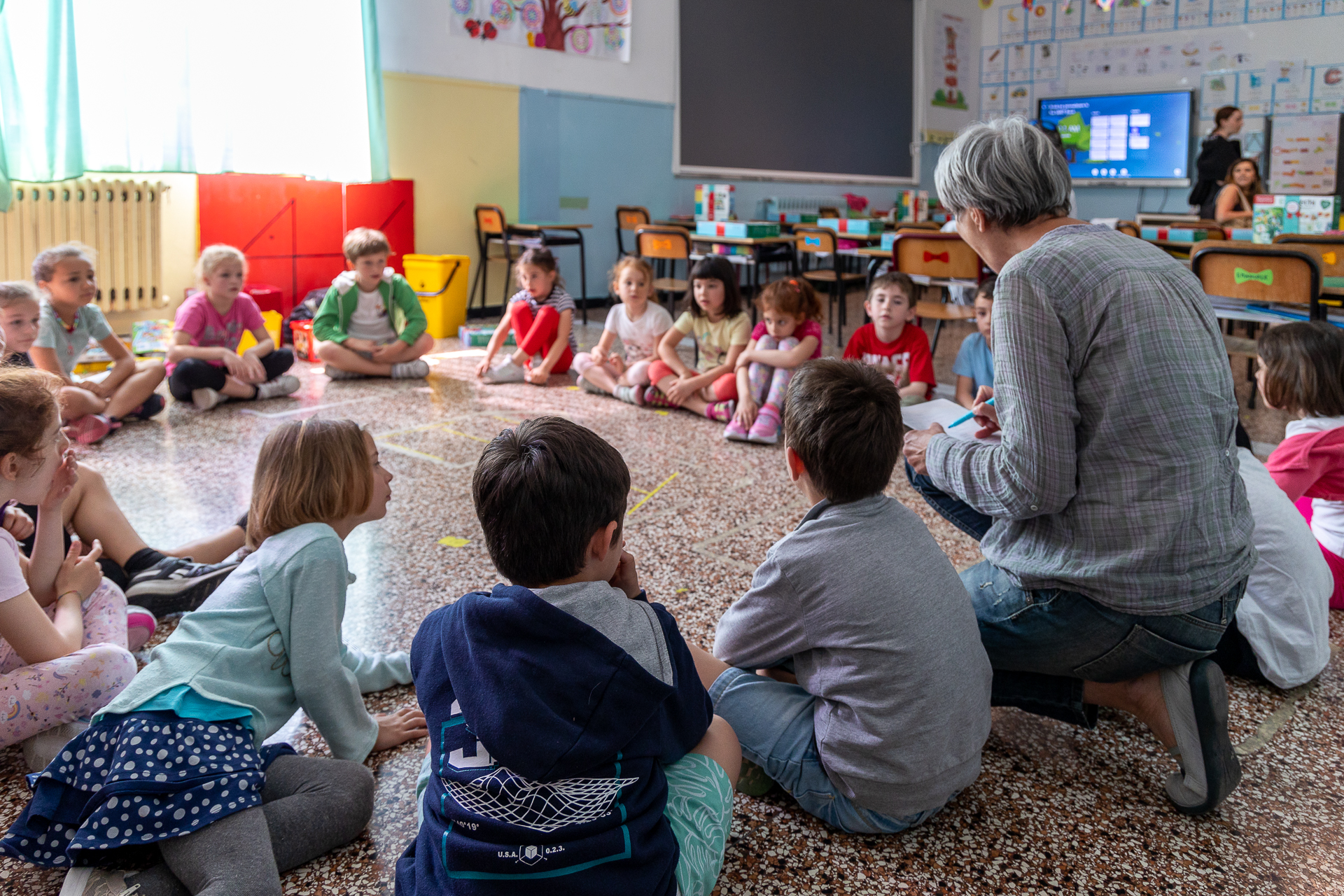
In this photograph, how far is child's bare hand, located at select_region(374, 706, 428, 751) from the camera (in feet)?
4.82

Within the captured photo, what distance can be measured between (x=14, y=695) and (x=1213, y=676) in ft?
5.56

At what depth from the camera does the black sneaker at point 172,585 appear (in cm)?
187

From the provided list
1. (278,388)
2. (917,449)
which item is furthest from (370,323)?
(917,449)

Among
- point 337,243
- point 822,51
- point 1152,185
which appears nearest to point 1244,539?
point 337,243

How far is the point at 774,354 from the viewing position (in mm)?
3496

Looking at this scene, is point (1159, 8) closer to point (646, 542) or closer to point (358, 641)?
point (646, 542)

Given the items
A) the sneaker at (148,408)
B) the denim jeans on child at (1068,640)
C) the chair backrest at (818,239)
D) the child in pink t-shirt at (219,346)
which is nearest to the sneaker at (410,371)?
the child in pink t-shirt at (219,346)

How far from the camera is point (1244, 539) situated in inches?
50.9

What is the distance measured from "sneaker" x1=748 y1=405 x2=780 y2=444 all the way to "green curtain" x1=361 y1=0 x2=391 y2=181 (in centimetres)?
328

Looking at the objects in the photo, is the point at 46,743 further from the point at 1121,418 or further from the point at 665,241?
the point at 665,241

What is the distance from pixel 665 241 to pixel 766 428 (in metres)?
2.12

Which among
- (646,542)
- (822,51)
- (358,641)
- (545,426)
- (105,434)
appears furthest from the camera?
(822,51)

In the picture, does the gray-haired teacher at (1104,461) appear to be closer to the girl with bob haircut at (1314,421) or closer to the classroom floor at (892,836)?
the classroom floor at (892,836)

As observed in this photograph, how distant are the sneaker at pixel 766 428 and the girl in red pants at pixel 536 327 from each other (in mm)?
1321
